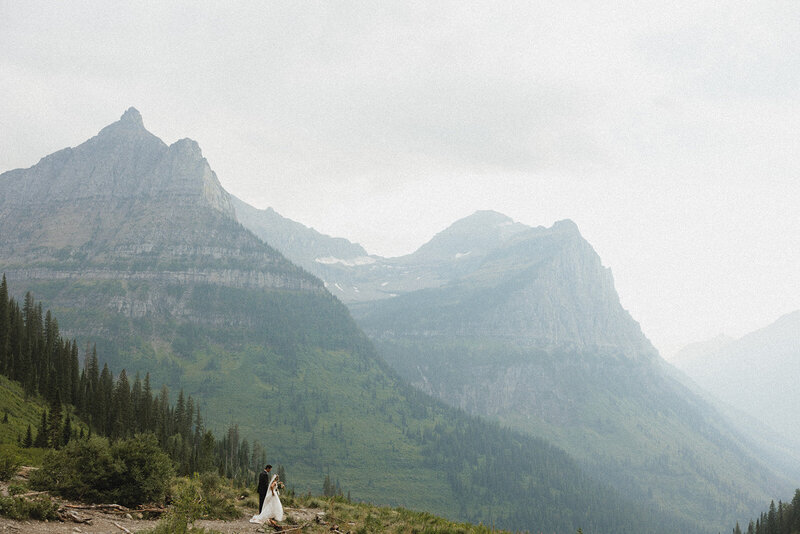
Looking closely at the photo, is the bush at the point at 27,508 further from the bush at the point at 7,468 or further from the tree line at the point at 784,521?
the tree line at the point at 784,521

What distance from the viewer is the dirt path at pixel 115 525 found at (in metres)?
22.0

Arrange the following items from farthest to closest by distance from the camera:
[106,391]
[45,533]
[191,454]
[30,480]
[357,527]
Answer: [106,391]
[191,454]
[357,527]
[30,480]
[45,533]

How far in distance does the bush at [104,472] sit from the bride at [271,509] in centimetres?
630

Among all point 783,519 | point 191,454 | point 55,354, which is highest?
point 55,354

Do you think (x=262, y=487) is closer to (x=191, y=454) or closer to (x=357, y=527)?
(x=357, y=527)

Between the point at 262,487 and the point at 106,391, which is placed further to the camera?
the point at 106,391

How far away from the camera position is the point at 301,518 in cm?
3316

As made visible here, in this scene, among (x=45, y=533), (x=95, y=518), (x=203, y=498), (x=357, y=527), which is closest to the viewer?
(x=45, y=533)

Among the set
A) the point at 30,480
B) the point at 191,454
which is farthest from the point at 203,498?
the point at 191,454

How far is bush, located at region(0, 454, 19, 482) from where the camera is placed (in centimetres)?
2948

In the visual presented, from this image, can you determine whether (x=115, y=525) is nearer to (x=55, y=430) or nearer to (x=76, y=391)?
(x=55, y=430)

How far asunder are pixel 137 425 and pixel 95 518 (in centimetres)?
10658

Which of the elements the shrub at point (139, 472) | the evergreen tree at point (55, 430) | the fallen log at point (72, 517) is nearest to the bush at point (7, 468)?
the shrub at point (139, 472)

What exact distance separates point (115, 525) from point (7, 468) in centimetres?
976
